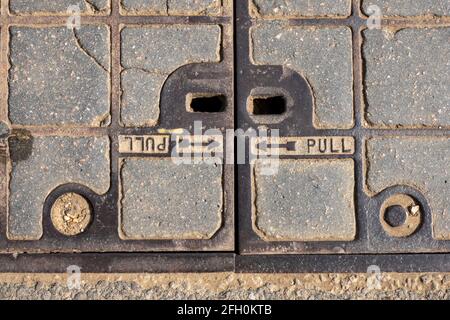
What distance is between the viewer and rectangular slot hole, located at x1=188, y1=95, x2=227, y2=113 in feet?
5.02

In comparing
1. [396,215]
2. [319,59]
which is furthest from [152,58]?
[396,215]

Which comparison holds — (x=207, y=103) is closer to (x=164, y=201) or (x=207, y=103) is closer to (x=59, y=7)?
(x=164, y=201)

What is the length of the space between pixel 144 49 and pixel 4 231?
564mm

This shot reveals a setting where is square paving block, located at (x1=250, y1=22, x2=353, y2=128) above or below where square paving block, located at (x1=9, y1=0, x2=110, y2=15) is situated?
below

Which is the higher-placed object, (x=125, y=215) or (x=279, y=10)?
(x=279, y=10)

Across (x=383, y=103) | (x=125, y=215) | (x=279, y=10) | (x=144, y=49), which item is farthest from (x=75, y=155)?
(x=383, y=103)

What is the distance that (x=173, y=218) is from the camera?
1482 millimetres

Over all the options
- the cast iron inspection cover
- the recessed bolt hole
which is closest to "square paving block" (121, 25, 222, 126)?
the cast iron inspection cover

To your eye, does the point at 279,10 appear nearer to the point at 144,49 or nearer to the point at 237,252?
the point at 144,49

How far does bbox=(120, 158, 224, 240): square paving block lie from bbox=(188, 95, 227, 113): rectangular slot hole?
165 mm

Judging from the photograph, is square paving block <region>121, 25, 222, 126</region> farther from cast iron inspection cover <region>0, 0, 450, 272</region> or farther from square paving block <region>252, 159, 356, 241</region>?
square paving block <region>252, 159, 356, 241</region>

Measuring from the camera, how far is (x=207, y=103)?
156 cm

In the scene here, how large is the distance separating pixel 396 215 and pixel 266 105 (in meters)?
0.42

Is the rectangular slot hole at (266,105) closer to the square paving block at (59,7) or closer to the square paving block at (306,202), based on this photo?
the square paving block at (306,202)
